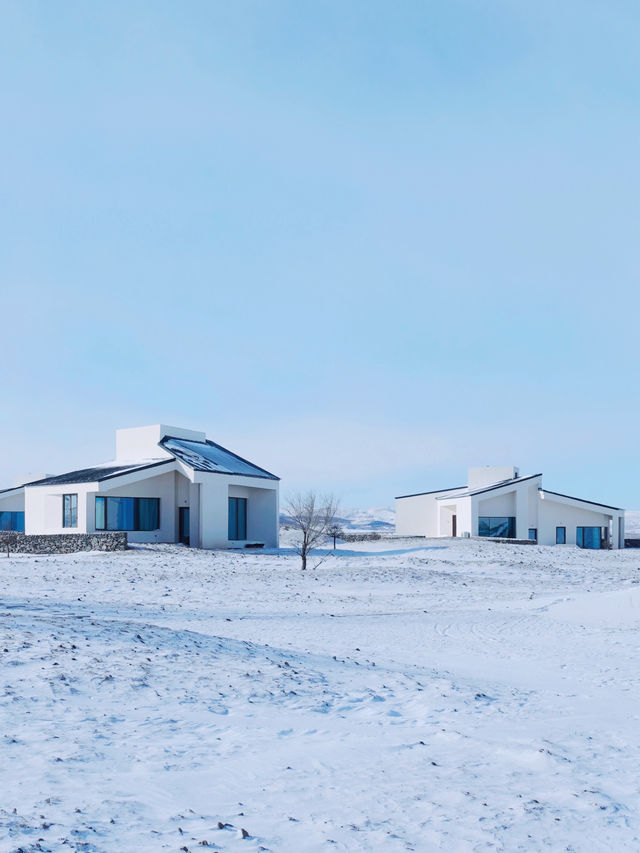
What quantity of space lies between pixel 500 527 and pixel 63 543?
25.8 metres

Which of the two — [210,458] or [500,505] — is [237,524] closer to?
[210,458]

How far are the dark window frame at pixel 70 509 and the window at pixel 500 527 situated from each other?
23.7 m

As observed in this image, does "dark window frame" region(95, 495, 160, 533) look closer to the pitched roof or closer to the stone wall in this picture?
the stone wall

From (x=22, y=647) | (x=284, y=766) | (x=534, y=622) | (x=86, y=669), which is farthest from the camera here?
(x=534, y=622)

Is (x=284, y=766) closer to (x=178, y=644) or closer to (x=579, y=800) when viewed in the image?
(x=579, y=800)

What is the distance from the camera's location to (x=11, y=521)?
5334cm

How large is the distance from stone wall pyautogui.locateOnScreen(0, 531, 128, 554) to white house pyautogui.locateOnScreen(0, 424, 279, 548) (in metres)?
1.70

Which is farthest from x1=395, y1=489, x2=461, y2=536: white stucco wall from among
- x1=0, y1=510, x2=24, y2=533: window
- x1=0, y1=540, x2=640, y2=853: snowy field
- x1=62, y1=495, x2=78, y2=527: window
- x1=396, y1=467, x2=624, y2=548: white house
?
x1=0, y1=540, x2=640, y2=853: snowy field

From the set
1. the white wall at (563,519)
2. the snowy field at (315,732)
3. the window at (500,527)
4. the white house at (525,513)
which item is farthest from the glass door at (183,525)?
the snowy field at (315,732)

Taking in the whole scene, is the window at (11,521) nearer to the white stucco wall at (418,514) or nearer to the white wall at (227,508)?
the white wall at (227,508)

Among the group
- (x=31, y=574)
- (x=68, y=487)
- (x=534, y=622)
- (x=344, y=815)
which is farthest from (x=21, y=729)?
(x=68, y=487)

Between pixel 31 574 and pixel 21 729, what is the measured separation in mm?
18071

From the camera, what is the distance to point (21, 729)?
698 cm

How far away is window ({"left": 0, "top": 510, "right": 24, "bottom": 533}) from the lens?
53125mm
